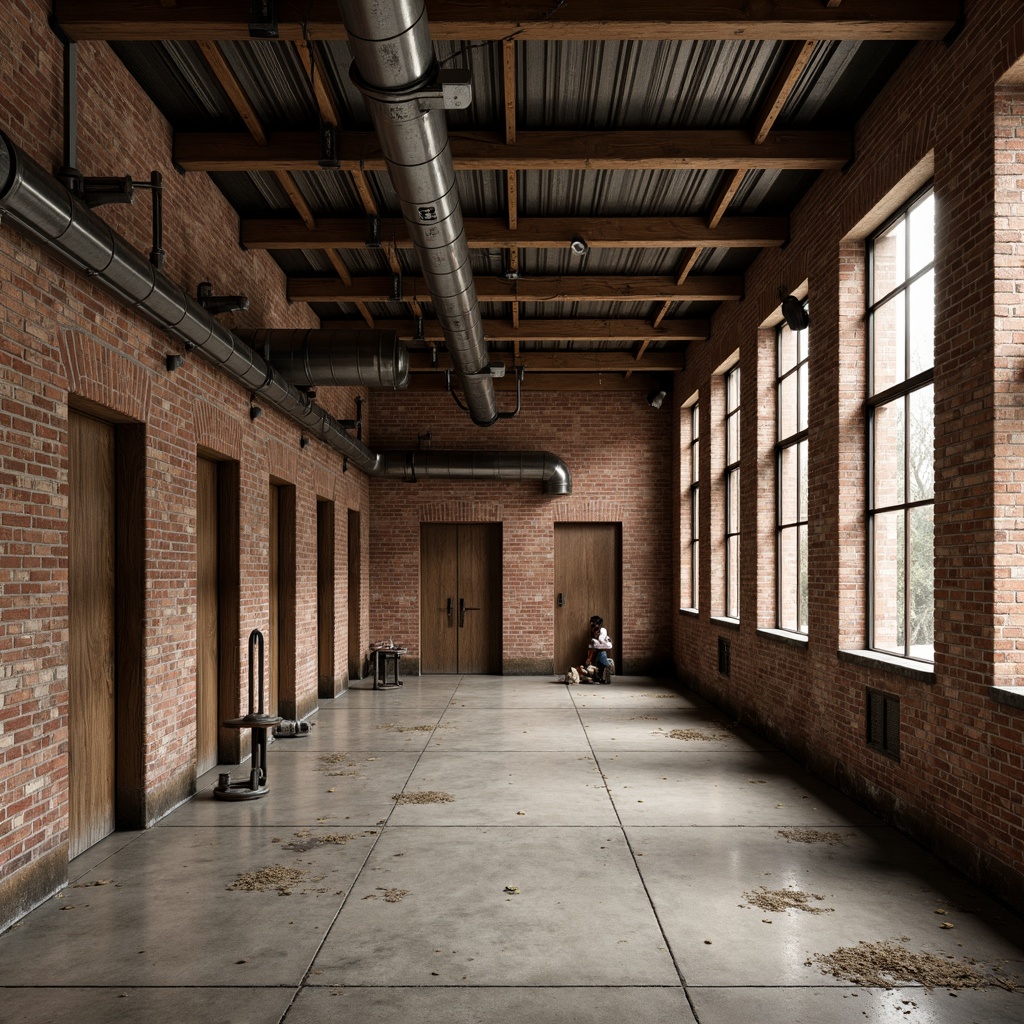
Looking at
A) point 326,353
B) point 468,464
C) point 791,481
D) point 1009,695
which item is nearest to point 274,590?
point 326,353

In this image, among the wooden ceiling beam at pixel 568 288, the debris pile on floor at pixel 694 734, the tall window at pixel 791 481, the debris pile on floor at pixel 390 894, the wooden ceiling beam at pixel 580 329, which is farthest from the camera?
the wooden ceiling beam at pixel 580 329

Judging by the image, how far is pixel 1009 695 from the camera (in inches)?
168

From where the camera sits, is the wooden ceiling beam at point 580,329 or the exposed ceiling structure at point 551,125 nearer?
the exposed ceiling structure at point 551,125

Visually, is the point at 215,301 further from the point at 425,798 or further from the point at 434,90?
the point at 425,798

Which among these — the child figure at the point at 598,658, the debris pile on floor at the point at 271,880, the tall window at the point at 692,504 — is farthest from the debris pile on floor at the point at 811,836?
the tall window at the point at 692,504

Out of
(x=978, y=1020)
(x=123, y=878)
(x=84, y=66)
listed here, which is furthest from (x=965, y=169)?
(x=123, y=878)

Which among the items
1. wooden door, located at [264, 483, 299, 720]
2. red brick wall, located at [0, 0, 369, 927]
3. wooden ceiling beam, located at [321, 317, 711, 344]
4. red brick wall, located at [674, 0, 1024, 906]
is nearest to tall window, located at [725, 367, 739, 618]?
wooden ceiling beam, located at [321, 317, 711, 344]

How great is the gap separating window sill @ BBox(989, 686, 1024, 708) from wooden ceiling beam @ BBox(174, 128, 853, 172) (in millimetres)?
3921

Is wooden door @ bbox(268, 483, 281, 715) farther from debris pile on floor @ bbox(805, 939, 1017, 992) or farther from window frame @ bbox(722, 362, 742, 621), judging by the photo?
debris pile on floor @ bbox(805, 939, 1017, 992)

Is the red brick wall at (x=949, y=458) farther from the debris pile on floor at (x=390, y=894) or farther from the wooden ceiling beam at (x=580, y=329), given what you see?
the wooden ceiling beam at (x=580, y=329)

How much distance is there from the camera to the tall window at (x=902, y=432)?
18.9 feet

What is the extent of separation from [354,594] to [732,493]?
563 centimetres

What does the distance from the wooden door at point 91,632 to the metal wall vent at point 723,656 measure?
683cm

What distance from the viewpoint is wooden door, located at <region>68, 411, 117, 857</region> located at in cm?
507
